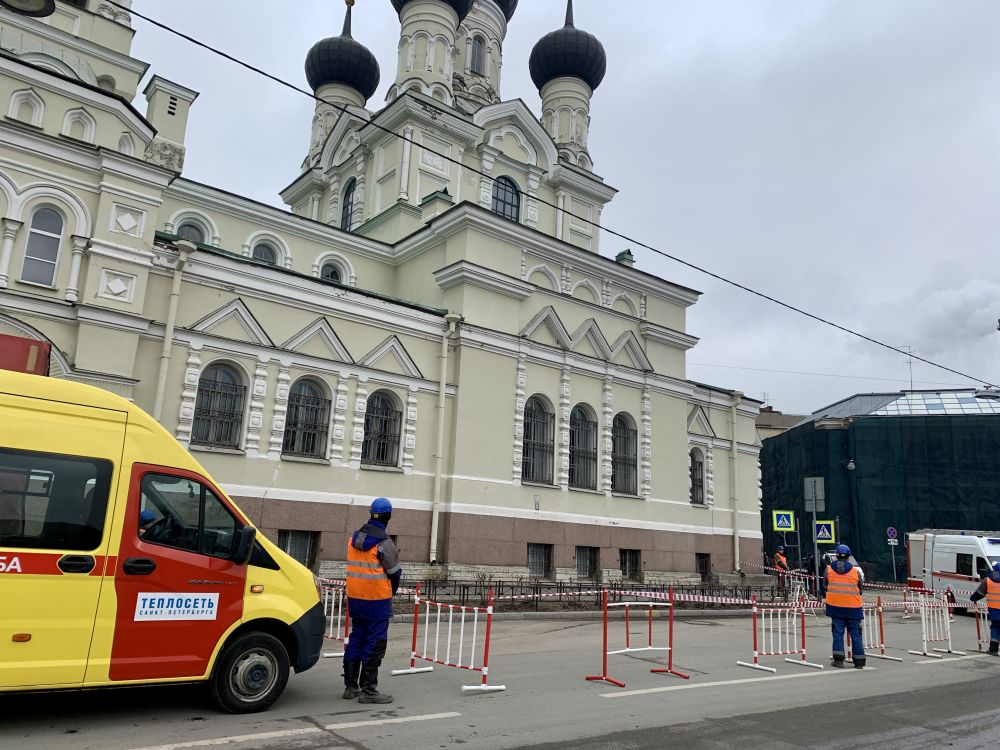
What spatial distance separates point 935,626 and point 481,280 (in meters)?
13.6

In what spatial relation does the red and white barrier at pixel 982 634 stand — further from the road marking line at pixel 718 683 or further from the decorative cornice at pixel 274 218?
the decorative cornice at pixel 274 218

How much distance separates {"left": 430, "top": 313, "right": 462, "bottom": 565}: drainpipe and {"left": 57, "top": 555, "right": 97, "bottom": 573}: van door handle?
13.4 meters

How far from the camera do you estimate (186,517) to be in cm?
641

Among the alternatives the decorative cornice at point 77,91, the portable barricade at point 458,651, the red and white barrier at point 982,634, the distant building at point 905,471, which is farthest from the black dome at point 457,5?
Answer: the distant building at point 905,471

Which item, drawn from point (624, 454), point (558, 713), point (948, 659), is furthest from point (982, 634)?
point (558, 713)

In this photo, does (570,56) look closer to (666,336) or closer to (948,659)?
(666,336)

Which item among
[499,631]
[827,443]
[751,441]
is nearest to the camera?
[499,631]

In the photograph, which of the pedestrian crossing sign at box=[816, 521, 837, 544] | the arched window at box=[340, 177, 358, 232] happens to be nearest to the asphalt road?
the pedestrian crossing sign at box=[816, 521, 837, 544]

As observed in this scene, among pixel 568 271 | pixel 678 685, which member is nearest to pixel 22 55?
pixel 568 271

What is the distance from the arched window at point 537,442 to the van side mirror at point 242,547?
15.1 meters

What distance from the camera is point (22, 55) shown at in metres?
17.4

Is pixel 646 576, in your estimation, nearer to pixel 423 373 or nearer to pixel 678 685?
pixel 423 373

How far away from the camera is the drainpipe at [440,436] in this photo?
1898 cm

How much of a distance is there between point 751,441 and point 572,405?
1052cm
